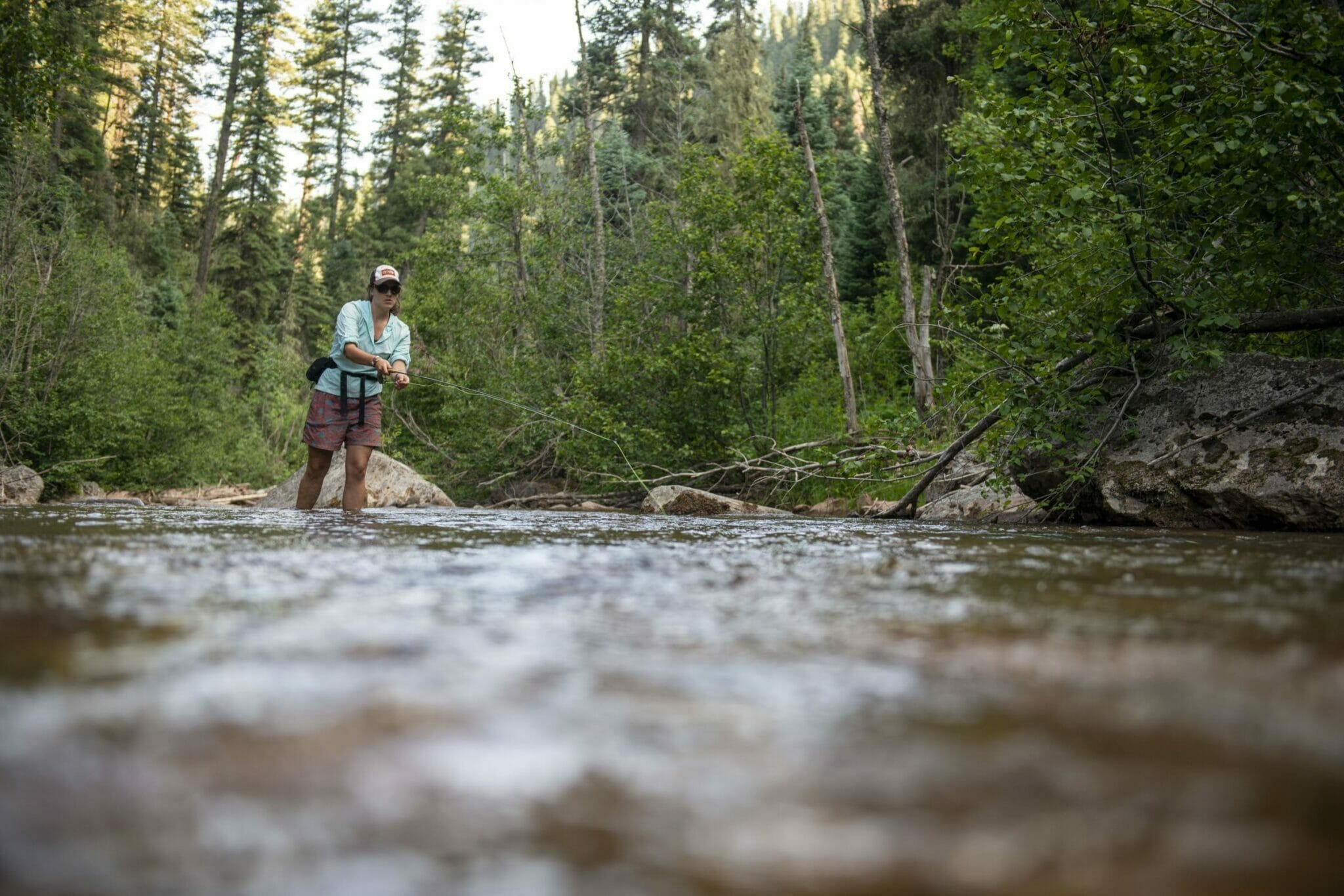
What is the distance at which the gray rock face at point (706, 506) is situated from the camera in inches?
470

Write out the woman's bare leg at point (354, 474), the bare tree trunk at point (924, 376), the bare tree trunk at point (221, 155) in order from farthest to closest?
the bare tree trunk at point (221, 155) < the bare tree trunk at point (924, 376) < the woman's bare leg at point (354, 474)

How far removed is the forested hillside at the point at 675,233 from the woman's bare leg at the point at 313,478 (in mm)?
4070

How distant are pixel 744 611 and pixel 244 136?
44.3 m

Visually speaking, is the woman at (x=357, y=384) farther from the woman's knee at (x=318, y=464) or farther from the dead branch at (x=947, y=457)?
the dead branch at (x=947, y=457)

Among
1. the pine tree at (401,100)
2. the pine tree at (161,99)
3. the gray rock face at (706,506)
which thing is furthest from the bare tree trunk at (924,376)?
the pine tree at (401,100)

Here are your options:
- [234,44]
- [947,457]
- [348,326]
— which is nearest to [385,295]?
[348,326]

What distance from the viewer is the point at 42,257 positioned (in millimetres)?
17812

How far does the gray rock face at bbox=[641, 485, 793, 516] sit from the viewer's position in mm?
11930

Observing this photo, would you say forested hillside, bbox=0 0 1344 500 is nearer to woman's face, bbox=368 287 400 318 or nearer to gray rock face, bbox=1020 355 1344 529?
gray rock face, bbox=1020 355 1344 529

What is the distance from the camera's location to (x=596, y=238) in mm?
20797

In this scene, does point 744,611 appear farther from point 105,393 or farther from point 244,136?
point 244,136

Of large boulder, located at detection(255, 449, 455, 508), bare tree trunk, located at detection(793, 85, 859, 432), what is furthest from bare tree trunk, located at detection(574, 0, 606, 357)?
bare tree trunk, located at detection(793, 85, 859, 432)

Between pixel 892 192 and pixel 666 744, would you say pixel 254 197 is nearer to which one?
pixel 892 192

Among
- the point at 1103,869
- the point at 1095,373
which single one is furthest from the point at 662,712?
the point at 1095,373
